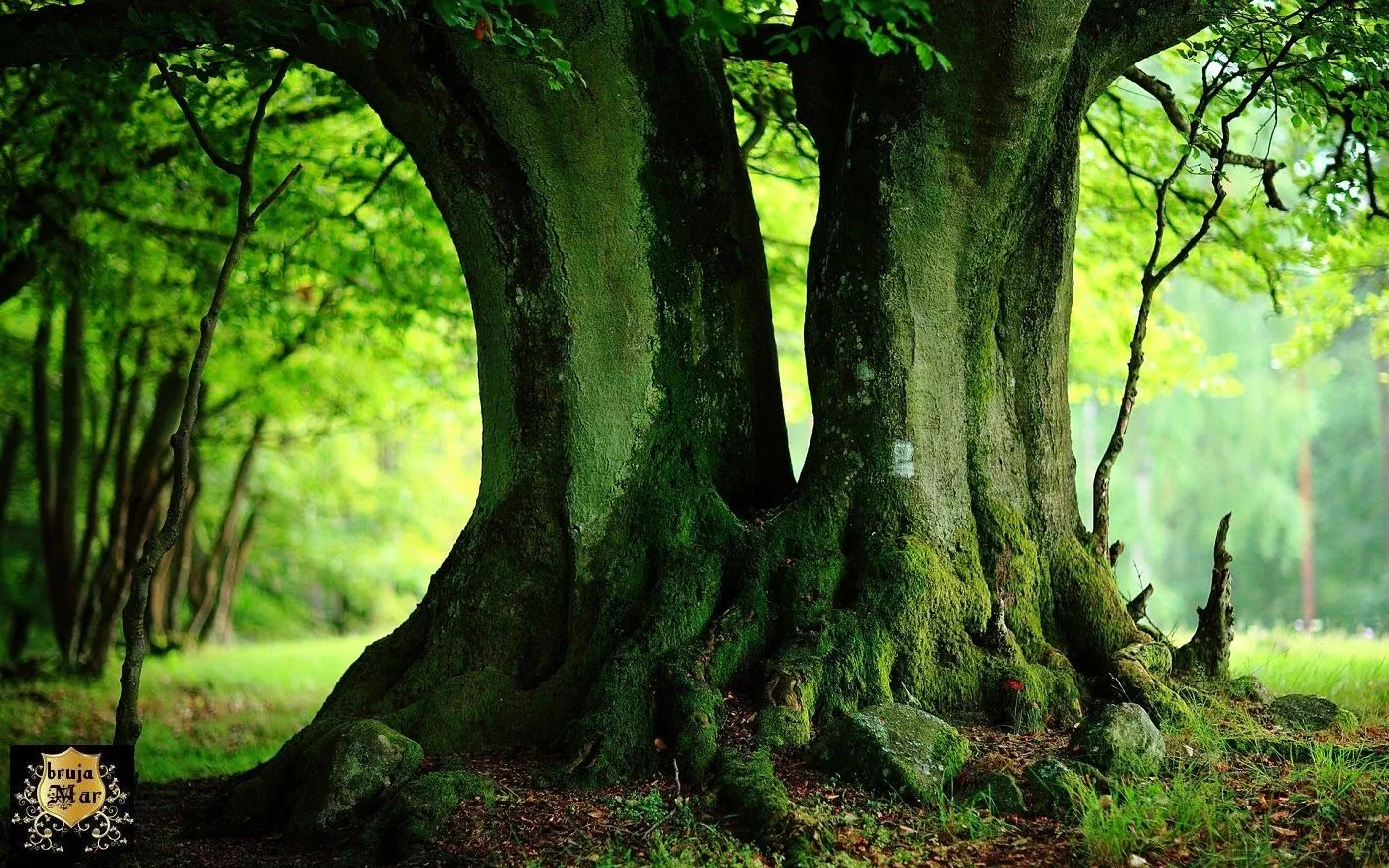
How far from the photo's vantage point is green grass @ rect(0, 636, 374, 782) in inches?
319

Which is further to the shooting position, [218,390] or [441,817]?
[218,390]

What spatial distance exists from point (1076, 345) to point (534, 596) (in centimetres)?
900

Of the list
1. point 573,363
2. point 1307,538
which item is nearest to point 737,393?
point 573,363

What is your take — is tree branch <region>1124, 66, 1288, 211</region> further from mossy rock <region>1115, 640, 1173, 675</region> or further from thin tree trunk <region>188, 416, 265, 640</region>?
thin tree trunk <region>188, 416, 265, 640</region>

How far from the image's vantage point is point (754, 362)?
18.8 ft

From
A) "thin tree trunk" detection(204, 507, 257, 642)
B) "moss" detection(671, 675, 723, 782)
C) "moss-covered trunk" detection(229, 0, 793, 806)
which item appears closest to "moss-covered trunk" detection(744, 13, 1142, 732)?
"moss" detection(671, 675, 723, 782)

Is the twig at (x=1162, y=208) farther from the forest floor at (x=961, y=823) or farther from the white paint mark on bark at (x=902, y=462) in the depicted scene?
the forest floor at (x=961, y=823)

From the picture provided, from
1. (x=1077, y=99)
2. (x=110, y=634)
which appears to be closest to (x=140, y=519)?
(x=110, y=634)

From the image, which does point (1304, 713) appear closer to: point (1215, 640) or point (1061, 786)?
point (1215, 640)

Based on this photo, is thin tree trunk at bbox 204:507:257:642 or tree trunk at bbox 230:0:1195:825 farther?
thin tree trunk at bbox 204:507:257:642

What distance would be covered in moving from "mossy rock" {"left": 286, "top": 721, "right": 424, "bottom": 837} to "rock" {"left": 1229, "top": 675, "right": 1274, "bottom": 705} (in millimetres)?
3735

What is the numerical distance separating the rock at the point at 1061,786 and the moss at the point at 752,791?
0.92 metres

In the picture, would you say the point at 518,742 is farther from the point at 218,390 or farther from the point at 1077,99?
the point at 218,390

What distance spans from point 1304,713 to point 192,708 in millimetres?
9424
